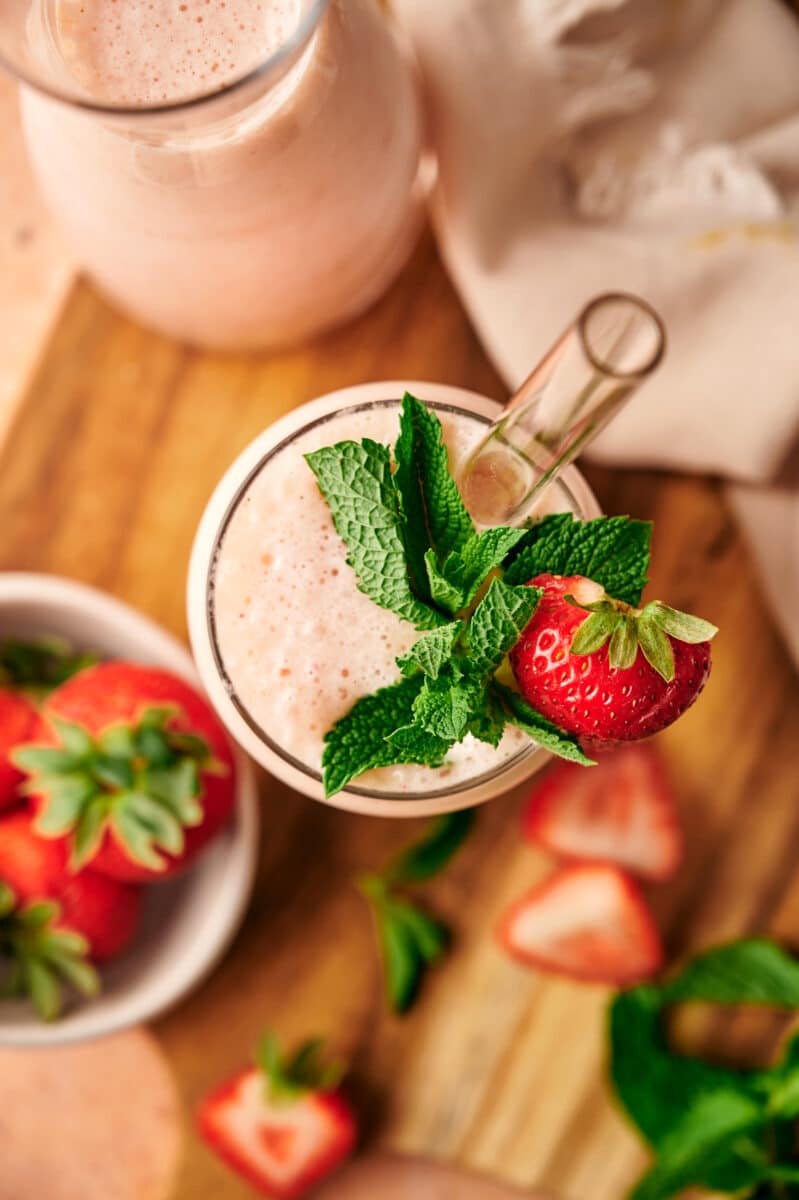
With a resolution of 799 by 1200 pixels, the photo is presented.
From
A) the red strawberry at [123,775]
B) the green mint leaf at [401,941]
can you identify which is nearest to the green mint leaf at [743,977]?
the green mint leaf at [401,941]

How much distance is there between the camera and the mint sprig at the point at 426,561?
62cm

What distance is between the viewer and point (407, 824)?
979 millimetres

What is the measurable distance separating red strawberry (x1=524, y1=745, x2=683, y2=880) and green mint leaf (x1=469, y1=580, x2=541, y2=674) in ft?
1.36

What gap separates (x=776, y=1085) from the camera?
38.4 inches

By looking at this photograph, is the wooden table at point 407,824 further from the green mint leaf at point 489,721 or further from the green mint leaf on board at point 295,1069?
the green mint leaf at point 489,721

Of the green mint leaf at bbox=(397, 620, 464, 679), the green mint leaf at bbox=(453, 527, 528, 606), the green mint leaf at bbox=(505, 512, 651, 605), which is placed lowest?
the green mint leaf at bbox=(397, 620, 464, 679)

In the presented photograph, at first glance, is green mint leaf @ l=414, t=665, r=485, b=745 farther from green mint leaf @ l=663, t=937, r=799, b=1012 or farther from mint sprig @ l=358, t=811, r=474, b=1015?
green mint leaf @ l=663, t=937, r=799, b=1012

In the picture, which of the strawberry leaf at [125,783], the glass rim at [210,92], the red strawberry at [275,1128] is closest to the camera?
the glass rim at [210,92]

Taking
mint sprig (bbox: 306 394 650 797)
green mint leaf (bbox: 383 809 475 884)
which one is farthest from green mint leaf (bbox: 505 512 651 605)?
green mint leaf (bbox: 383 809 475 884)

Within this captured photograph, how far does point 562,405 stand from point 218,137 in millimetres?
230

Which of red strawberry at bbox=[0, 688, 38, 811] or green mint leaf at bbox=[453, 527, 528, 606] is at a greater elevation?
green mint leaf at bbox=[453, 527, 528, 606]

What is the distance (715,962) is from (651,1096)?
0.38 ft

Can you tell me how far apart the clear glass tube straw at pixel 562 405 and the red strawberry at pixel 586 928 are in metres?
0.43

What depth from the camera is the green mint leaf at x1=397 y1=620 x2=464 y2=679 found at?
0.60 meters
